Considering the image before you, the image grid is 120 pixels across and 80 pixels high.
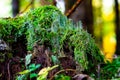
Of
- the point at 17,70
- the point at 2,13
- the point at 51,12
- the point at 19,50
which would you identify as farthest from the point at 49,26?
the point at 2,13

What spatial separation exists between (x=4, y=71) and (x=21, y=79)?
0.63 ft

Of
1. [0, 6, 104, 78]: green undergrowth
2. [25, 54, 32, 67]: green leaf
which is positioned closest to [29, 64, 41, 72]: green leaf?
[25, 54, 32, 67]: green leaf

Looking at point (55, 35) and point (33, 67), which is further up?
point (55, 35)

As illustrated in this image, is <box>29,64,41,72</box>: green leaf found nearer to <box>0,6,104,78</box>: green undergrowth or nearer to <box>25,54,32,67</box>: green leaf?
<box>25,54,32,67</box>: green leaf

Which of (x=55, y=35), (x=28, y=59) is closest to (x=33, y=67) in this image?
(x=28, y=59)

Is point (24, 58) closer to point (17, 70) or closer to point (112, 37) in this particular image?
point (17, 70)

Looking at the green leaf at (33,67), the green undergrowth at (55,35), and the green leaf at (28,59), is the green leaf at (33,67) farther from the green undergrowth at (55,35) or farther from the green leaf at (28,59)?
the green undergrowth at (55,35)

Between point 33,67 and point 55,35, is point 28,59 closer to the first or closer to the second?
point 33,67

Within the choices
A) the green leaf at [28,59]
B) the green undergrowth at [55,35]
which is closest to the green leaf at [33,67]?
the green leaf at [28,59]

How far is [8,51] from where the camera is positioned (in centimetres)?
237

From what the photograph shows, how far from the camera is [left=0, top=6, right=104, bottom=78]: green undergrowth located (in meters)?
2.38

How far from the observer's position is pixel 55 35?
8.04 feet

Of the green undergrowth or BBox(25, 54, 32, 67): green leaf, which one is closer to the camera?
BBox(25, 54, 32, 67): green leaf

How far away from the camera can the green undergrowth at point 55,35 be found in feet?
7.80
